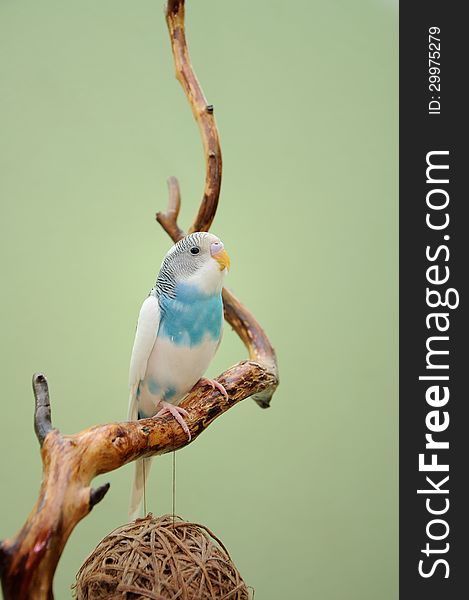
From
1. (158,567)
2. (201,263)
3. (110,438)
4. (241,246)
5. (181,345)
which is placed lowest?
(158,567)

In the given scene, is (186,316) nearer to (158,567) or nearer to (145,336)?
(145,336)

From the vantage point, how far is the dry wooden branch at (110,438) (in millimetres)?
609

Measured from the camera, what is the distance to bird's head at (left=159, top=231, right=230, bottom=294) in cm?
93

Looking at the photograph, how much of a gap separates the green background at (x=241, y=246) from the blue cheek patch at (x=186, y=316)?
696 millimetres

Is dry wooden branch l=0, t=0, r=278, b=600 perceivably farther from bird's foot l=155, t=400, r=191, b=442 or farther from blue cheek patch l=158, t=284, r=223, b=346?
blue cheek patch l=158, t=284, r=223, b=346

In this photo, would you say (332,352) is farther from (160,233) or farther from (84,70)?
(84,70)

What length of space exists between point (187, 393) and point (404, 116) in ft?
3.17

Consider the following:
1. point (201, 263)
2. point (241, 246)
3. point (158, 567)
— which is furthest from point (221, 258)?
point (241, 246)

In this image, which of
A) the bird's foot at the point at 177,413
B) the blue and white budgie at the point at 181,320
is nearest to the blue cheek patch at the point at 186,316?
the blue and white budgie at the point at 181,320

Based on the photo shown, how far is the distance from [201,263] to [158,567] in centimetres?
42

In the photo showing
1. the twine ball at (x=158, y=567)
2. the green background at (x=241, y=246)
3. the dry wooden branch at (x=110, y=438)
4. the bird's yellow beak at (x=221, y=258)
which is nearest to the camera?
the dry wooden branch at (x=110, y=438)

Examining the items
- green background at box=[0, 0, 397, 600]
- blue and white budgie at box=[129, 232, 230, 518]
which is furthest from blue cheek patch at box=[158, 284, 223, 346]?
green background at box=[0, 0, 397, 600]

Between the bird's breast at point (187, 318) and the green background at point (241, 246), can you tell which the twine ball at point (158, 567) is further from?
the green background at point (241, 246)

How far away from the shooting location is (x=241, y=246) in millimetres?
1660
